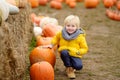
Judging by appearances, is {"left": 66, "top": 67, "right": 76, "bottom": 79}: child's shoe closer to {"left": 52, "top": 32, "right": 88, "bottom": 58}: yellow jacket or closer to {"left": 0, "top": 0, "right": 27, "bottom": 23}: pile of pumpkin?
{"left": 52, "top": 32, "right": 88, "bottom": 58}: yellow jacket

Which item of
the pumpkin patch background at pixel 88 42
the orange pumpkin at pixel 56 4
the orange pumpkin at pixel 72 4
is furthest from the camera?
the orange pumpkin at pixel 72 4

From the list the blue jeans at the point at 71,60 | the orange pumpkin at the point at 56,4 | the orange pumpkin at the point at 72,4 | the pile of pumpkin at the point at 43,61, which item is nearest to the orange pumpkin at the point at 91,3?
the orange pumpkin at the point at 72,4

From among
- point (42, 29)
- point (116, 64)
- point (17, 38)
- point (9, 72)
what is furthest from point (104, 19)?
point (9, 72)

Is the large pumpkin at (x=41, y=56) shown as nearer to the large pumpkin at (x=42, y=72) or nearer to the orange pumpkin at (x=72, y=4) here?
the large pumpkin at (x=42, y=72)

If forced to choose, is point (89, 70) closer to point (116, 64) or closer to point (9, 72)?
point (116, 64)

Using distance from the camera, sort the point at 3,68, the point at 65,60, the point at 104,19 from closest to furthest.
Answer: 1. the point at 3,68
2. the point at 65,60
3. the point at 104,19

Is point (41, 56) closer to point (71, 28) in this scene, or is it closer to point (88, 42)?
point (71, 28)

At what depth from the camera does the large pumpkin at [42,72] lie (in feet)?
17.4

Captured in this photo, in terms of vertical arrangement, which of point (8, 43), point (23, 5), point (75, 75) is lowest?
point (75, 75)

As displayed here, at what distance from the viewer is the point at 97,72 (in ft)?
20.3

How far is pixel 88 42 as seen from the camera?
8195mm

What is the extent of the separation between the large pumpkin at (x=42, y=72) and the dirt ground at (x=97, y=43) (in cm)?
54

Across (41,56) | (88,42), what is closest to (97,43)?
(88,42)

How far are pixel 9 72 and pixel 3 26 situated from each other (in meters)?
0.55
